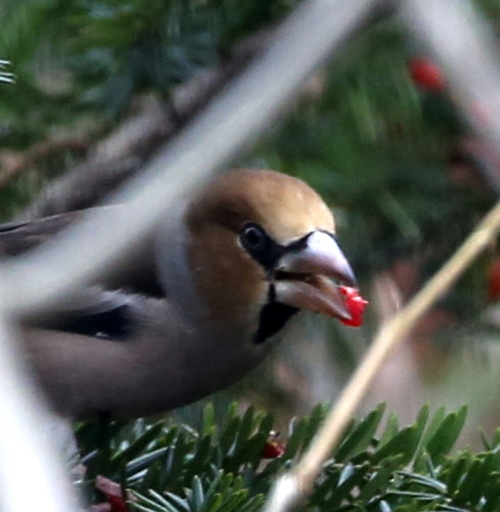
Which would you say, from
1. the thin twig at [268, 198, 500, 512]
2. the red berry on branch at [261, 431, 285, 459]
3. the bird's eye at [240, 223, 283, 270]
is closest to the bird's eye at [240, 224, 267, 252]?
the bird's eye at [240, 223, 283, 270]

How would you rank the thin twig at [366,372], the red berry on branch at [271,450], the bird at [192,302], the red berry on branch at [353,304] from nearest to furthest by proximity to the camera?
the thin twig at [366,372] → the red berry on branch at [271,450] → the red berry on branch at [353,304] → the bird at [192,302]

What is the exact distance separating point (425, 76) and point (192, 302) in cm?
44

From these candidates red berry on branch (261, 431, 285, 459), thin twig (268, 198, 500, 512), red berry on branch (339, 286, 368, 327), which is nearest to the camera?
thin twig (268, 198, 500, 512)

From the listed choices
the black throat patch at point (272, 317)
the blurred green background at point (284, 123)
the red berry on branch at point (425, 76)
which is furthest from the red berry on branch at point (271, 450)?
the red berry on branch at point (425, 76)

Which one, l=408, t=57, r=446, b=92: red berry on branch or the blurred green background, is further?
l=408, t=57, r=446, b=92: red berry on branch

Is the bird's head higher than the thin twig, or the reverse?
the thin twig

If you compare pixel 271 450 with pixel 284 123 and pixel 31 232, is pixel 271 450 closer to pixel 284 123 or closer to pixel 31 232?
pixel 284 123

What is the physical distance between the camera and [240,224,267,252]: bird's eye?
1.69m

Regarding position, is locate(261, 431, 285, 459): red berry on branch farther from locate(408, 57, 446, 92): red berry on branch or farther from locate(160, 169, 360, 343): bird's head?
locate(408, 57, 446, 92): red berry on branch

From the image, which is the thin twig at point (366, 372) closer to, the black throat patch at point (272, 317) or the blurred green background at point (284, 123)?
the blurred green background at point (284, 123)

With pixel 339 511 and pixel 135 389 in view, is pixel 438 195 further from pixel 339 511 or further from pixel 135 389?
pixel 339 511

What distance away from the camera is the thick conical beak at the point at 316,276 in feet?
5.01

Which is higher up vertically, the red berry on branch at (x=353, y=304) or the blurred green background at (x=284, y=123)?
the blurred green background at (x=284, y=123)

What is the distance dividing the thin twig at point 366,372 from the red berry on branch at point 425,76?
1.93 ft
